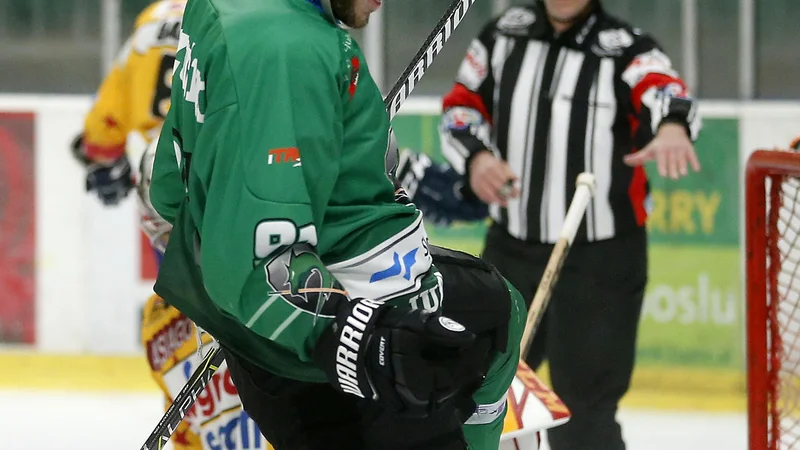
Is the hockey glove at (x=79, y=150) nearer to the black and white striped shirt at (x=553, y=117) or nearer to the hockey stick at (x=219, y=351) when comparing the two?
the black and white striped shirt at (x=553, y=117)

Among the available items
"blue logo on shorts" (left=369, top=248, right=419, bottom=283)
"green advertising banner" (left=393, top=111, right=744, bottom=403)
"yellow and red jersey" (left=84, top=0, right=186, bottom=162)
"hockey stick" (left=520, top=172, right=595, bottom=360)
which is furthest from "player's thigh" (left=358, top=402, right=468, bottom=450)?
"green advertising banner" (left=393, top=111, right=744, bottom=403)

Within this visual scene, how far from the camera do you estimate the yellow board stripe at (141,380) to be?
4270mm

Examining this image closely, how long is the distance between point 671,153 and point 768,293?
1.05 ft

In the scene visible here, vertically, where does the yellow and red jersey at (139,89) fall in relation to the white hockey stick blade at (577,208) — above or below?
above

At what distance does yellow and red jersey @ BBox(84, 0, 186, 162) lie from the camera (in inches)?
117

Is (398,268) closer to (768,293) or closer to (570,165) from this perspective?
(768,293)

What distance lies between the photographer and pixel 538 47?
304 cm

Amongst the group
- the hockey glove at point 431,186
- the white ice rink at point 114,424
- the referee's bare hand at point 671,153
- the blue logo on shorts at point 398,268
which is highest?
the referee's bare hand at point 671,153

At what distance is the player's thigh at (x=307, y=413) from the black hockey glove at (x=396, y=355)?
0.18 meters

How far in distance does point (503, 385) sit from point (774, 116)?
2875 mm

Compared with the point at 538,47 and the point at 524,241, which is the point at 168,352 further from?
the point at 538,47

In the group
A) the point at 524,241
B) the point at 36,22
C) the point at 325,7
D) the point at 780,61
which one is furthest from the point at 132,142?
the point at 780,61

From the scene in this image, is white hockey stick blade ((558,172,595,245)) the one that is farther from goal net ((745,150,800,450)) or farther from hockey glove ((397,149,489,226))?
goal net ((745,150,800,450))

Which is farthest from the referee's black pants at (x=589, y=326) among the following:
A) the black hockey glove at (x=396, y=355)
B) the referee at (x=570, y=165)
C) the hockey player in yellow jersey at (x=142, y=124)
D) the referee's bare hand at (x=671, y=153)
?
the black hockey glove at (x=396, y=355)
